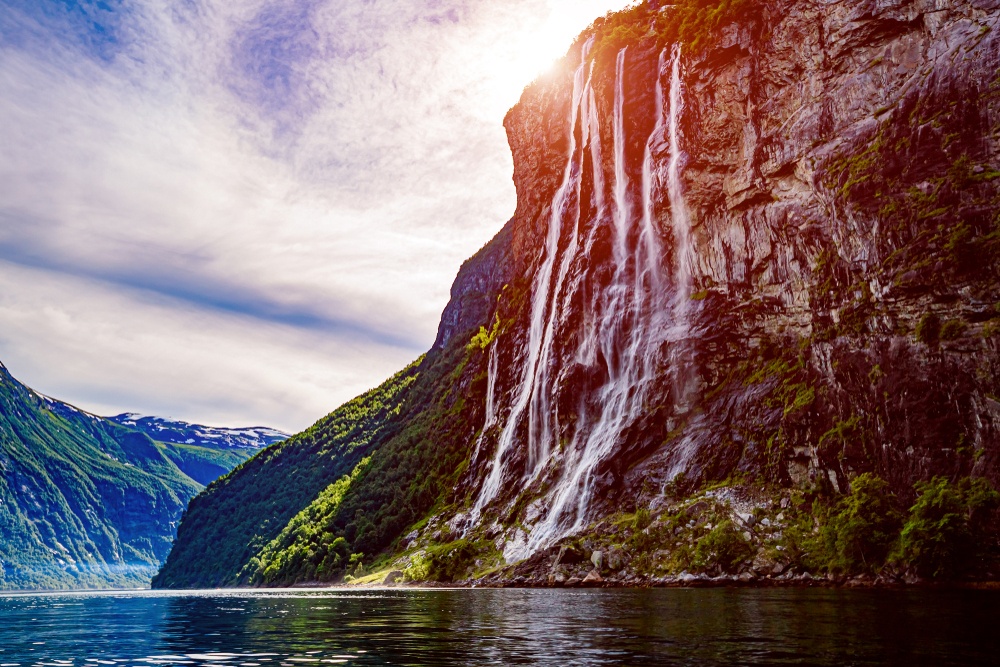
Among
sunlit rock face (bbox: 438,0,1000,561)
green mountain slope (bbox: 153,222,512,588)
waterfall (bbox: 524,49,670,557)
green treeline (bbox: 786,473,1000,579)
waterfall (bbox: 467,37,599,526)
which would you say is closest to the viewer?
green treeline (bbox: 786,473,1000,579)

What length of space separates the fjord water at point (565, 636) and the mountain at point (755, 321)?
21.5 metres

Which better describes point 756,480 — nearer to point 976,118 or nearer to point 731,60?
point 976,118

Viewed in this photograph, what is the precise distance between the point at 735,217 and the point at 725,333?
13332 mm

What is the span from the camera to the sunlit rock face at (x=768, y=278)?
58.8m

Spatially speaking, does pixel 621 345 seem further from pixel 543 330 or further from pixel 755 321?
pixel 543 330

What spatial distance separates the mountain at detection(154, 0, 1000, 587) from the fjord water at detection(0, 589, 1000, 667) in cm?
2154

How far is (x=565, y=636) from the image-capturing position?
22562 mm

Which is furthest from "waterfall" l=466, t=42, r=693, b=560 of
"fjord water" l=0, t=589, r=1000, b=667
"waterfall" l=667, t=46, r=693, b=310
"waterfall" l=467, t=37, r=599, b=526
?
"fjord water" l=0, t=589, r=1000, b=667

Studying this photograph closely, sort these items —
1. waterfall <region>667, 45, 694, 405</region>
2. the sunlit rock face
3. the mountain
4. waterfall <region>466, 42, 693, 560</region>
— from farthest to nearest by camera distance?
waterfall <region>466, 42, 693, 560</region> < waterfall <region>667, 45, 694, 405</region> < the sunlit rock face < the mountain

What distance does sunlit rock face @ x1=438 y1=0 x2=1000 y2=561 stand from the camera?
58812 millimetres

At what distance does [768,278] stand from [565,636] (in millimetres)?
60895

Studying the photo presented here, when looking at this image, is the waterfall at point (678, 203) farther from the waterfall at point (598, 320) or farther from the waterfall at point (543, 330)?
the waterfall at point (543, 330)

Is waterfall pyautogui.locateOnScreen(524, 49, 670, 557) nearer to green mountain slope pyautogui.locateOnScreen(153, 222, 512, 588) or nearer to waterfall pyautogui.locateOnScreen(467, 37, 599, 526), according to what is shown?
waterfall pyautogui.locateOnScreen(467, 37, 599, 526)

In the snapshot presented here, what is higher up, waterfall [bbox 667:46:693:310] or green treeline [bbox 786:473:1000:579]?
waterfall [bbox 667:46:693:310]
